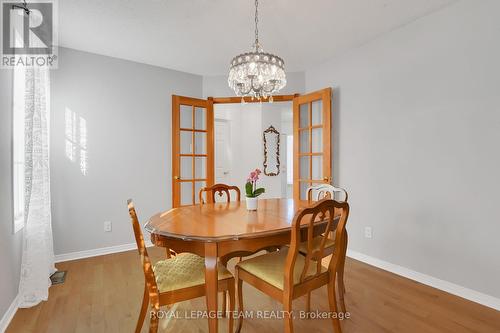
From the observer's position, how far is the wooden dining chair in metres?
1.40

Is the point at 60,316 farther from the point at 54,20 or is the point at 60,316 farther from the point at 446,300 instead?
the point at 446,300

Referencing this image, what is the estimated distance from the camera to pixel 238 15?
2.49 m

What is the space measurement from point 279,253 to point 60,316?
5.60 ft

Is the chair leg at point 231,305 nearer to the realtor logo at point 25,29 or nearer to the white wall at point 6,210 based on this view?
the white wall at point 6,210

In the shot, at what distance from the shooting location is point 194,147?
396cm

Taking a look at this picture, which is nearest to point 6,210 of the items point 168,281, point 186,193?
point 168,281

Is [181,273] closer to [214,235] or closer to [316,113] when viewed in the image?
[214,235]

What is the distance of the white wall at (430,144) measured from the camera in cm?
215

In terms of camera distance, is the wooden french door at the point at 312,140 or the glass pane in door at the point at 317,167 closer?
the wooden french door at the point at 312,140

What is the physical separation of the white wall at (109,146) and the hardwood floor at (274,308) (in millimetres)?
774

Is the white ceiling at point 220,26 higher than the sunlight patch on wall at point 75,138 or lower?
higher

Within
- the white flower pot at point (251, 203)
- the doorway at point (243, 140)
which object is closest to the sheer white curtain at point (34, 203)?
the white flower pot at point (251, 203)

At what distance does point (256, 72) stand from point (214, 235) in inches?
53.8

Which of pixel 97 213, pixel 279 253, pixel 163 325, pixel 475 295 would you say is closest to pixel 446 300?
pixel 475 295
